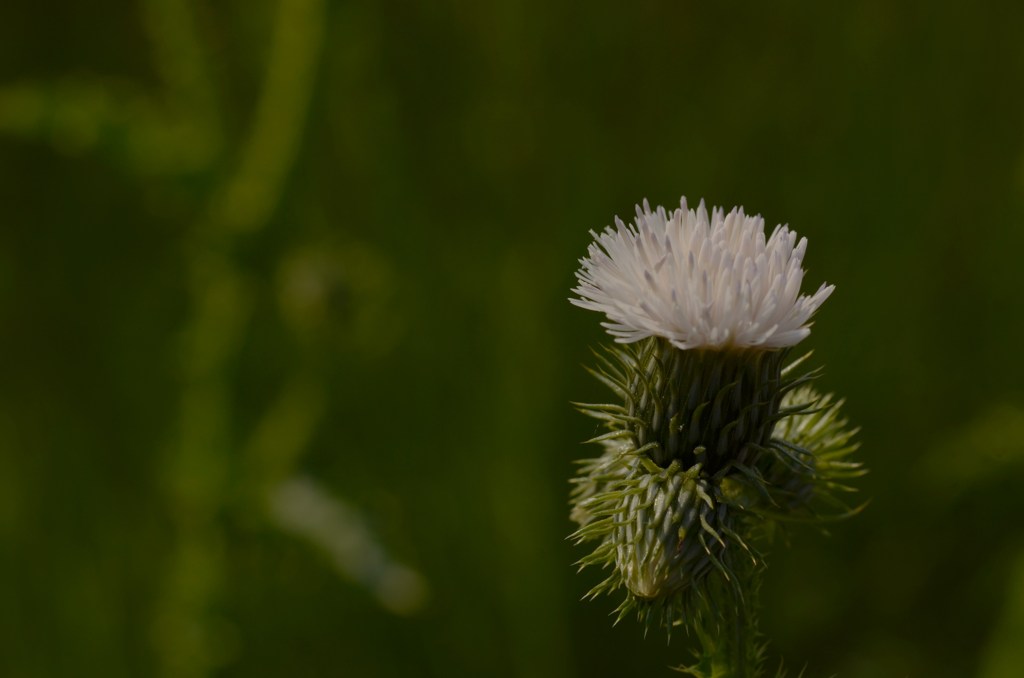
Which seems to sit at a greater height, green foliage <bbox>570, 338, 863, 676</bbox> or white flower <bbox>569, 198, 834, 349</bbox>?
white flower <bbox>569, 198, 834, 349</bbox>

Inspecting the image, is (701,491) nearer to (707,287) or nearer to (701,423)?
(701,423)

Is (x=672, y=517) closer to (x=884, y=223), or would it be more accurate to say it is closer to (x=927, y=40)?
(x=884, y=223)

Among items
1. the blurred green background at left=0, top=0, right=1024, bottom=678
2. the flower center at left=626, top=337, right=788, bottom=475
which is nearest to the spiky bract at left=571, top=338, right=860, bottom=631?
the flower center at left=626, top=337, right=788, bottom=475

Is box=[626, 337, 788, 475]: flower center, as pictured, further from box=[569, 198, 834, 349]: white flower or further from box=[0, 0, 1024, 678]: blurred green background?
box=[0, 0, 1024, 678]: blurred green background

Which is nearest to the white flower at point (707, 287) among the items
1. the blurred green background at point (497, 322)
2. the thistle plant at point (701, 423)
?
the thistle plant at point (701, 423)

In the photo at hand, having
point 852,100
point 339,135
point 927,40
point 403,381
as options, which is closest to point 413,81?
point 339,135

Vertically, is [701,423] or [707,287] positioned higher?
[707,287]

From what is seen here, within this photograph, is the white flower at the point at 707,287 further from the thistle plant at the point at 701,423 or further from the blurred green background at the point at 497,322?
the blurred green background at the point at 497,322

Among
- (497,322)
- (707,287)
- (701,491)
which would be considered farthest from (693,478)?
(497,322)
